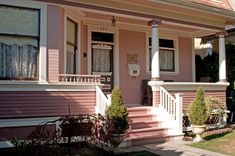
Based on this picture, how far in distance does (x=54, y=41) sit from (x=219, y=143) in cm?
518

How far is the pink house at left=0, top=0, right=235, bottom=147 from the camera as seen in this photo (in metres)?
8.28

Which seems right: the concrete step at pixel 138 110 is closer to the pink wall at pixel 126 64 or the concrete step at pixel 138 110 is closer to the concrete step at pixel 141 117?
the concrete step at pixel 141 117

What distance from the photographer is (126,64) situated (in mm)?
12633

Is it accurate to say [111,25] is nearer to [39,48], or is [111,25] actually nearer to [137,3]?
[137,3]

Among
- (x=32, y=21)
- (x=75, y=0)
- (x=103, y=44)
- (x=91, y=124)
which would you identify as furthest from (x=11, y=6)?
(x=103, y=44)

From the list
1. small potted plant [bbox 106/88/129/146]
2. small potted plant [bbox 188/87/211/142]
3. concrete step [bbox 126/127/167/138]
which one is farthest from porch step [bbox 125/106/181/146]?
small potted plant [bbox 106/88/129/146]

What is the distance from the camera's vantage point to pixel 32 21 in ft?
28.0

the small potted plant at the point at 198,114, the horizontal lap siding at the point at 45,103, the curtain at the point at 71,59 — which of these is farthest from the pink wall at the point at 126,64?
the small potted plant at the point at 198,114

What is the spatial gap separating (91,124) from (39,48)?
2417mm

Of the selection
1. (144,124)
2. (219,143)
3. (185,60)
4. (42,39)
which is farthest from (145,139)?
(185,60)

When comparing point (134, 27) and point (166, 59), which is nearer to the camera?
point (134, 27)

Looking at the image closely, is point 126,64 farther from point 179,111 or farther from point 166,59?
point 179,111

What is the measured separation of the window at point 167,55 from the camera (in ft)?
44.8

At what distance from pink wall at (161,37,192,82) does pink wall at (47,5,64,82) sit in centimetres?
647
